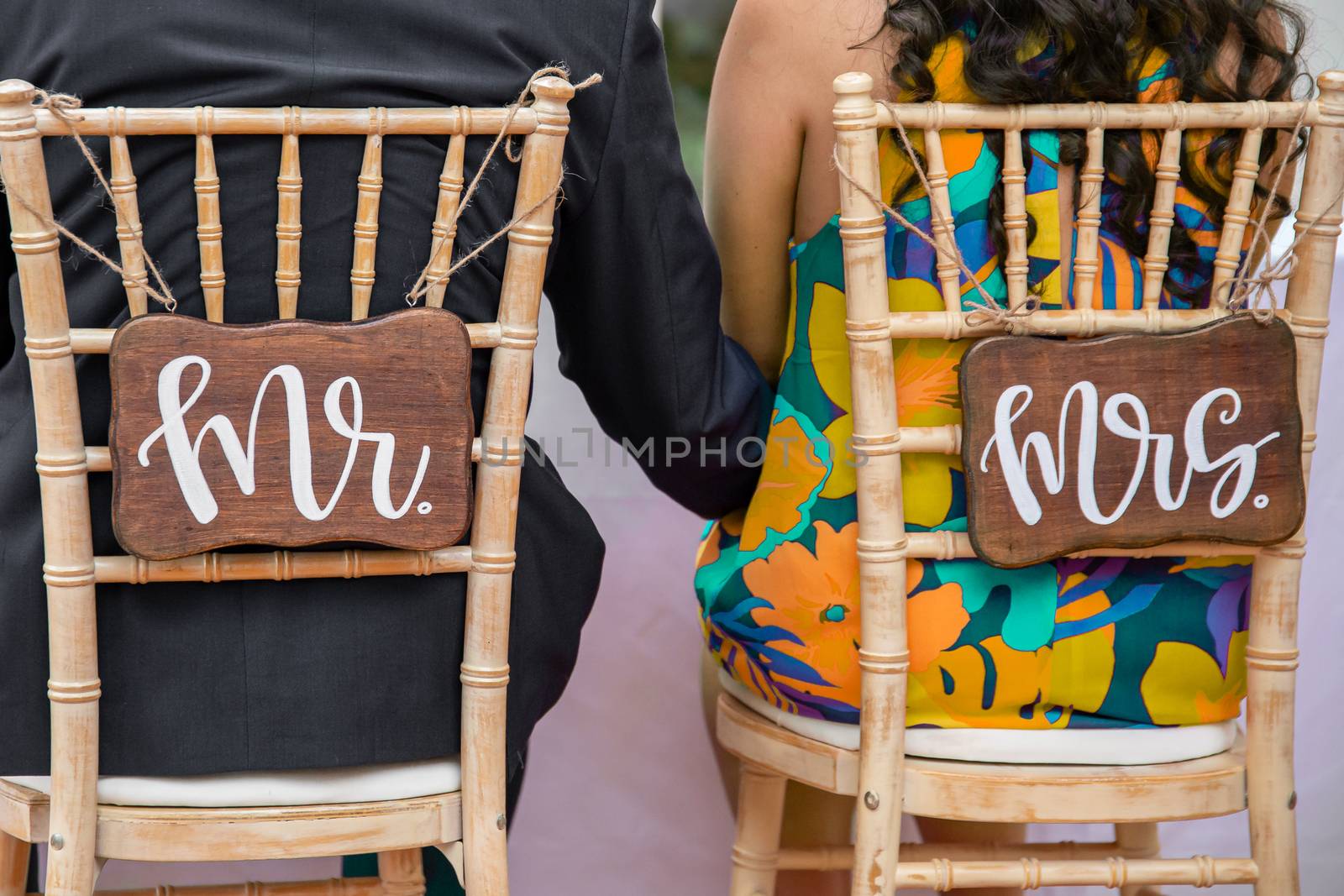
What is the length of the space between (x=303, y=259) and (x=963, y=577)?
554mm

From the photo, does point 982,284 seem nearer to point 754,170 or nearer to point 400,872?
point 754,170

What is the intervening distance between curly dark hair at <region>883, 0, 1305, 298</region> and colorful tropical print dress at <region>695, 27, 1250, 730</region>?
11 millimetres

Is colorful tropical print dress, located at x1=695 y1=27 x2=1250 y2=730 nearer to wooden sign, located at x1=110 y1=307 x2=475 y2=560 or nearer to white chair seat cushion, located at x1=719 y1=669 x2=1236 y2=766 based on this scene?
white chair seat cushion, located at x1=719 y1=669 x2=1236 y2=766

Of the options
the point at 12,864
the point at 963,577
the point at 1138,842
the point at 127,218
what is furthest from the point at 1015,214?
the point at 12,864

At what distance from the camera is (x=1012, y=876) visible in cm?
101

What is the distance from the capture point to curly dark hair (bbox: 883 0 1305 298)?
952 mm

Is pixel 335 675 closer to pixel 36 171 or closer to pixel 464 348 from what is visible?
pixel 464 348

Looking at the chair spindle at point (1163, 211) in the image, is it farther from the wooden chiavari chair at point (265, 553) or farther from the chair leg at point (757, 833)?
the chair leg at point (757, 833)

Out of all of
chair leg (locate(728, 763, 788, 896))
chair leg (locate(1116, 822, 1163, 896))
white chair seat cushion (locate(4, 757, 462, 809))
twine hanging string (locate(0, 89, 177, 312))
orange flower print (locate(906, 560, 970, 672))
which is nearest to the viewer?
twine hanging string (locate(0, 89, 177, 312))

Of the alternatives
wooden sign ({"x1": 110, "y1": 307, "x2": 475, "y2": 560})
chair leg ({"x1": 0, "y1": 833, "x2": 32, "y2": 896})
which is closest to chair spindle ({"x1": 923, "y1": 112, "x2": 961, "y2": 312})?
wooden sign ({"x1": 110, "y1": 307, "x2": 475, "y2": 560})

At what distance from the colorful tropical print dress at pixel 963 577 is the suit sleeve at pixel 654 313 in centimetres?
6

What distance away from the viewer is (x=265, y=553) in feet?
2.91

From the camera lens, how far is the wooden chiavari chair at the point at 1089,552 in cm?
93

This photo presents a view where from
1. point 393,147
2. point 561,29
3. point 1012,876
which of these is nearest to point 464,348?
point 393,147
